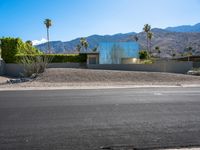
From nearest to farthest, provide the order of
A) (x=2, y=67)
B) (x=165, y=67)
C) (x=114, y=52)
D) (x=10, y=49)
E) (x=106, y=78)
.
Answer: (x=106, y=78)
(x=165, y=67)
(x=2, y=67)
(x=10, y=49)
(x=114, y=52)

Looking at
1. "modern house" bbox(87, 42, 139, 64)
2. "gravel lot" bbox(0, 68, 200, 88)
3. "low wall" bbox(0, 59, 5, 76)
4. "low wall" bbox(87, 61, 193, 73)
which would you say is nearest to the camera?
"gravel lot" bbox(0, 68, 200, 88)

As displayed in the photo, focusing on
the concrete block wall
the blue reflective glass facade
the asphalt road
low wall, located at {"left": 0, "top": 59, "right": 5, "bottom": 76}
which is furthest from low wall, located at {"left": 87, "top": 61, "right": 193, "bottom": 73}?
the asphalt road

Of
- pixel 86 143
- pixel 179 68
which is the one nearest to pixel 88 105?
pixel 86 143

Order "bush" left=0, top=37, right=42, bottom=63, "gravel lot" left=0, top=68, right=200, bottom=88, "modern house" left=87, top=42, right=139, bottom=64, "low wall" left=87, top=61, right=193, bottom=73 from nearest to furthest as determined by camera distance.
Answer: "gravel lot" left=0, top=68, right=200, bottom=88 < "low wall" left=87, top=61, right=193, bottom=73 < "bush" left=0, top=37, right=42, bottom=63 < "modern house" left=87, top=42, right=139, bottom=64

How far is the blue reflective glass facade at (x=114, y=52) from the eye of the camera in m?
53.0

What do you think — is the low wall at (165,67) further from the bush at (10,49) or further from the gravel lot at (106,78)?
the bush at (10,49)

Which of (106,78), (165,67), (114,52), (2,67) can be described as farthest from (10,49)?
(165,67)

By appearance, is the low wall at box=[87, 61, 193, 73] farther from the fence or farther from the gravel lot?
the gravel lot

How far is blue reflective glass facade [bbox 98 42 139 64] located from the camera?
174 feet

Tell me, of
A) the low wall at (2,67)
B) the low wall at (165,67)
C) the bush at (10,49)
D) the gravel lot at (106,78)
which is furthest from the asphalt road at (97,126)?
the bush at (10,49)

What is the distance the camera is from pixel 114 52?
5309 centimetres

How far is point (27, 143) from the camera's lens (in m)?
7.57

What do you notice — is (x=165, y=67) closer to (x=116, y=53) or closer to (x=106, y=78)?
(x=116, y=53)

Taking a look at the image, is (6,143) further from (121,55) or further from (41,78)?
(121,55)
